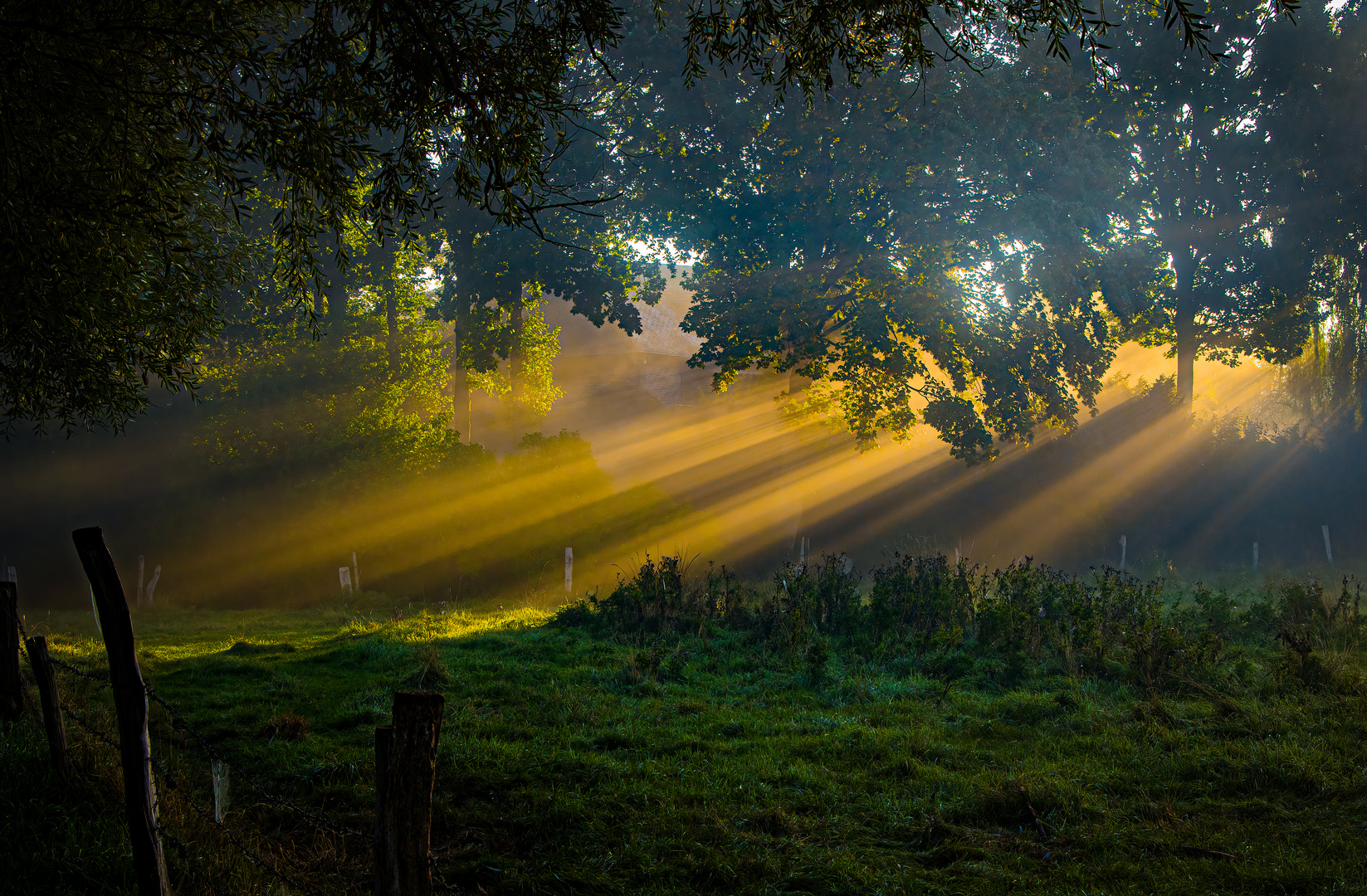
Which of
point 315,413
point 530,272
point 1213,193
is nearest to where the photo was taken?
point 530,272

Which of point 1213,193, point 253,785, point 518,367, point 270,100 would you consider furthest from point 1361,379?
point 253,785

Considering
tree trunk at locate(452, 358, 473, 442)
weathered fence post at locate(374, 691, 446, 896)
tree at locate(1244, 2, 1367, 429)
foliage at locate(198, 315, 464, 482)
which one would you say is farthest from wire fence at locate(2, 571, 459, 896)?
tree at locate(1244, 2, 1367, 429)

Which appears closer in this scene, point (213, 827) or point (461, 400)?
point (213, 827)

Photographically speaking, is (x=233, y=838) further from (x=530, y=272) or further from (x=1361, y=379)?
(x=1361, y=379)

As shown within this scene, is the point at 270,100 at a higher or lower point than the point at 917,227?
lower

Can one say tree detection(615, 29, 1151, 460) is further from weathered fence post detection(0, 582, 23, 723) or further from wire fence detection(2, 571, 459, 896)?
wire fence detection(2, 571, 459, 896)

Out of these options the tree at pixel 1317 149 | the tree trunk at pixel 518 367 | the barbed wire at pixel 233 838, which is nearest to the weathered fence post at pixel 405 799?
the barbed wire at pixel 233 838

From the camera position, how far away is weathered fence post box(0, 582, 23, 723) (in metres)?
6.57

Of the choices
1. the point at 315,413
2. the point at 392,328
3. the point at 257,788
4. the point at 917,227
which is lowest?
the point at 257,788

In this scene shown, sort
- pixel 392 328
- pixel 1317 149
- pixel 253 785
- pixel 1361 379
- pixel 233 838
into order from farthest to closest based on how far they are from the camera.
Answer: pixel 392 328 → pixel 1361 379 → pixel 1317 149 → pixel 233 838 → pixel 253 785

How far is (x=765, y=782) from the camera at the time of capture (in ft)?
22.2

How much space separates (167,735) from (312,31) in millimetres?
6333

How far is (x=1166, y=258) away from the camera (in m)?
31.5

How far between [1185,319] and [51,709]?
36.8m
